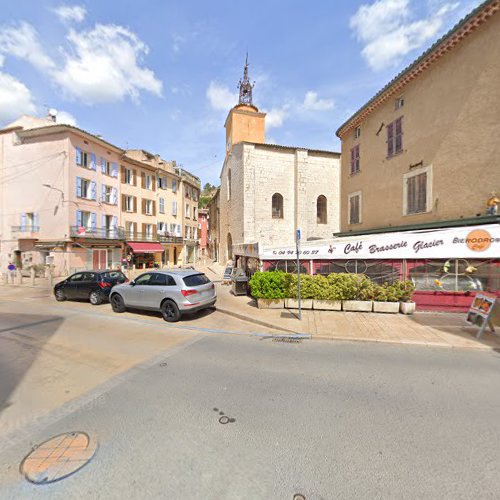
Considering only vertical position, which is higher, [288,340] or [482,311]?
[482,311]

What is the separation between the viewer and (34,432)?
309 centimetres

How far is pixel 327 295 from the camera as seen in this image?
872 cm

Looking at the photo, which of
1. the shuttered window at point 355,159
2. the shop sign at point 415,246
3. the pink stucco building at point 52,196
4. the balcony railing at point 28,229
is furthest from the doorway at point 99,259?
the shuttered window at point 355,159

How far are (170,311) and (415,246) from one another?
869 centimetres

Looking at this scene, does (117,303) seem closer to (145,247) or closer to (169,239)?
(145,247)

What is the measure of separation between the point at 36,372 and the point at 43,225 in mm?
21368

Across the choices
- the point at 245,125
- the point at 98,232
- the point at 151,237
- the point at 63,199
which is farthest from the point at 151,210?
the point at 245,125

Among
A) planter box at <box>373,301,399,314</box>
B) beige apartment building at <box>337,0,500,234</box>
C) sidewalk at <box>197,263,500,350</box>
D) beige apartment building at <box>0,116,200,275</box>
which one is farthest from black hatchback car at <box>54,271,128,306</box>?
beige apartment building at <box>337,0,500,234</box>

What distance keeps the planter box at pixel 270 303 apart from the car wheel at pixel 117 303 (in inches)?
195

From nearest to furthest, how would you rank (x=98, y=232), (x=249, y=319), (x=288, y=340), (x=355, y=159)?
(x=288, y=340) < (x=249, y=319) < (x=355, y=159) < (x=98, y=232)

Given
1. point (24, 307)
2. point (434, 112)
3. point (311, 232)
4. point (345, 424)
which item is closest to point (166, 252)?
point (311, 232)

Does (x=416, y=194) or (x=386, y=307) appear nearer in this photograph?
(x=386, y=307)

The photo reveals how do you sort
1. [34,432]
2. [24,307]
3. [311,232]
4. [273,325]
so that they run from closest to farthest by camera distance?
[34,432] < [273,325] < [24,307] < [311,232]

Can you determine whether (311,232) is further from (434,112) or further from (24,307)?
(24,307)
